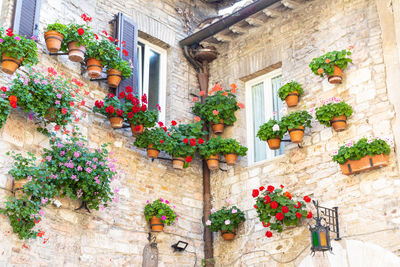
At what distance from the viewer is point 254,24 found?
28.3 ft

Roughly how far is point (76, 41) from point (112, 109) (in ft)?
3.11

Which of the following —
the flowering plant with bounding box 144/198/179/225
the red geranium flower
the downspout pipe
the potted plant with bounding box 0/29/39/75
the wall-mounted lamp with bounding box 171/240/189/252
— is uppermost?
the downspout pipe

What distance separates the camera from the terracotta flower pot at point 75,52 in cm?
Answer: 721

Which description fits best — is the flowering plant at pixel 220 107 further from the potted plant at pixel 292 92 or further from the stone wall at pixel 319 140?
the potted plant at pixel 292 92

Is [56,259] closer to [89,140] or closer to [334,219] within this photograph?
[89,140]

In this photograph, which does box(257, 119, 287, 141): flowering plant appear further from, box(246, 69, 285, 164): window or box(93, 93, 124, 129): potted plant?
box(93, 93, 124, 129): potted plant

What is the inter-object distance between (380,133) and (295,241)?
1.62 m

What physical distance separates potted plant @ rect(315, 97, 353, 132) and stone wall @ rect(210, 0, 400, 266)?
0.33ft

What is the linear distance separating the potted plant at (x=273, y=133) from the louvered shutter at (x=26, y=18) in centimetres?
309

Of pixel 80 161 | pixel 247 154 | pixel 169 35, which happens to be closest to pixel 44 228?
pixel 80 161

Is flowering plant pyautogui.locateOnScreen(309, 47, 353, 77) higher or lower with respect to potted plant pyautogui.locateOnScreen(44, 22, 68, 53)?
lower

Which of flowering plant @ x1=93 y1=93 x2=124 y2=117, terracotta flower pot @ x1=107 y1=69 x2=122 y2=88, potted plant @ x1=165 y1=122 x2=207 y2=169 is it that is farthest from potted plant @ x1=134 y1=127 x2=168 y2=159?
terracotta flower pot @ x1=107 y1=69 x2=122 y2=88

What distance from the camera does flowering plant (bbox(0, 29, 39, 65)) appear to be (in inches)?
250

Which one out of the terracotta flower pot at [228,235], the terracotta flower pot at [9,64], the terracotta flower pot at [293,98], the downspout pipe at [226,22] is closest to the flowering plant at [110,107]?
the terracotta flower pot at [9,64]
